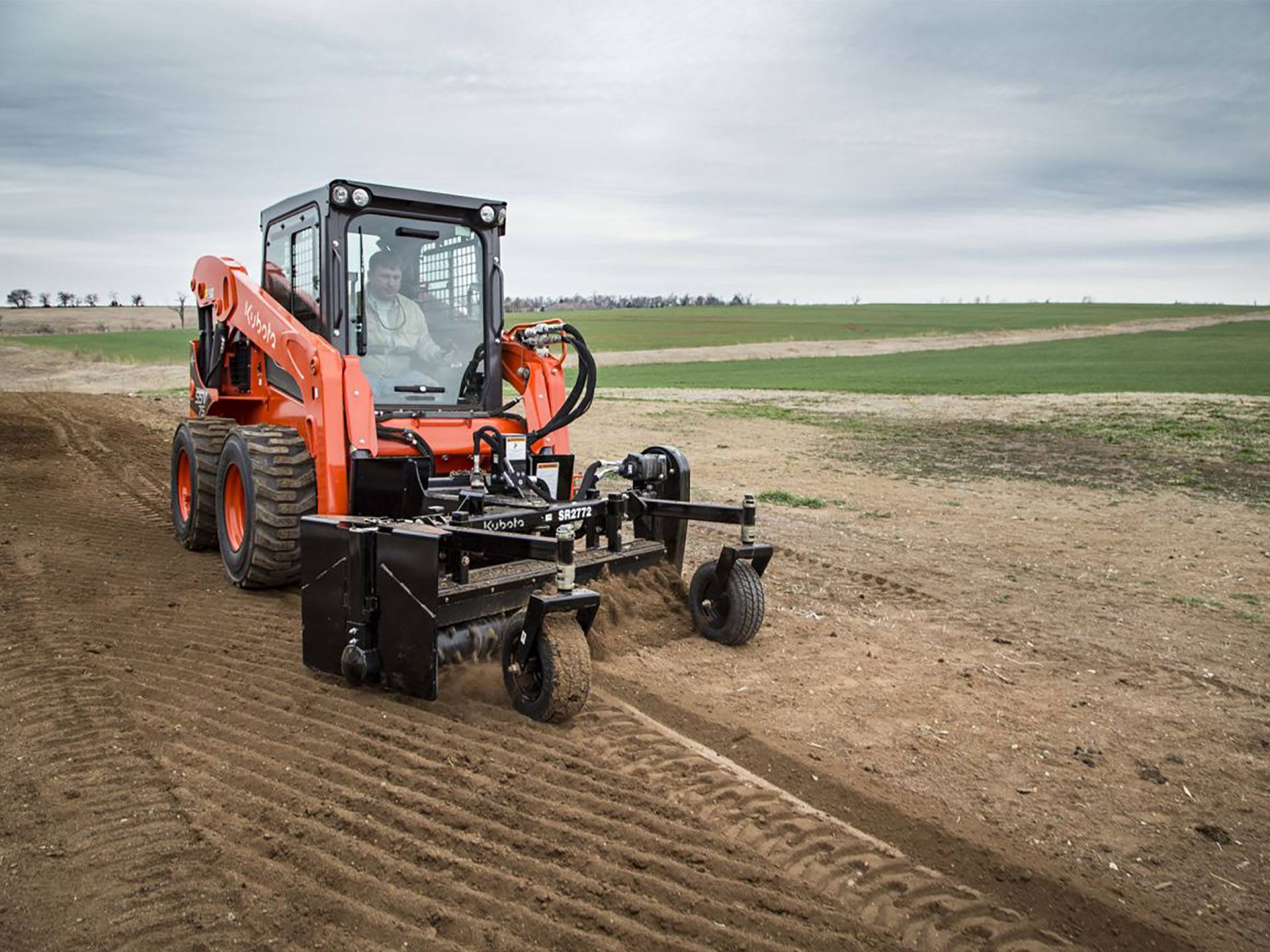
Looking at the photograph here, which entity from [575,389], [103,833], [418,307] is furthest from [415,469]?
[103,833]

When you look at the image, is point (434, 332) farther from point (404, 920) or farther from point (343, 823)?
point (404, 920)

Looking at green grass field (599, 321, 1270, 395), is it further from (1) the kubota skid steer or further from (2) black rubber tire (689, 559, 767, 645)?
(2) black rubber tire (689, 559, 767, 645)

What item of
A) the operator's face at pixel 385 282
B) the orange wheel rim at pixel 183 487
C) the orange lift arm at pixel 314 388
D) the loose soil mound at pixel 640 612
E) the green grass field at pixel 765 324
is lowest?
the loose soil mound at pixel 640 612

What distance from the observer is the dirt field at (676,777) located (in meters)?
3.32

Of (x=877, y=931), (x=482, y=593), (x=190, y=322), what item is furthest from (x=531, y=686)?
(x=190, y=322)

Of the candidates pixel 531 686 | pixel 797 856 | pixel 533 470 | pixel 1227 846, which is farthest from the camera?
pixel 533 470

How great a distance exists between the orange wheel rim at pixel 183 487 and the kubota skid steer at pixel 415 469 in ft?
0.31

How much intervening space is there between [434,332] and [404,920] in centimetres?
499

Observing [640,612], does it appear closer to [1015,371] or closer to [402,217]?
[402,217]

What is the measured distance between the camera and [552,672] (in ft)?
15.3

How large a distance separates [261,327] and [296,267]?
1.92ft

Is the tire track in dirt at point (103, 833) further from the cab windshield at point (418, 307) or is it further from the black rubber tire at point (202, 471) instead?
the black rubber tire at point (202, 471)

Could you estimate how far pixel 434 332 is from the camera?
747cm

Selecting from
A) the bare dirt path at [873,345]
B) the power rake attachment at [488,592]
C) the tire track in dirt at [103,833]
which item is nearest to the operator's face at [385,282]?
the power rake attachment at [488,592]
